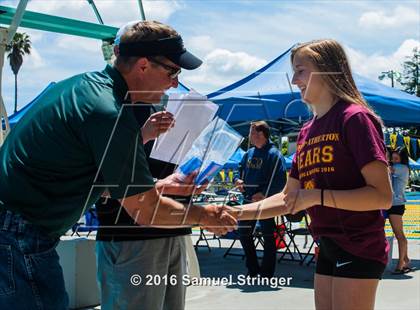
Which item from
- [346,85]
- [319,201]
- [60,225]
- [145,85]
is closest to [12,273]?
[60,225]

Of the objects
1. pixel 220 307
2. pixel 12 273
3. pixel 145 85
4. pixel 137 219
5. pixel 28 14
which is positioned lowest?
pixel 220 307

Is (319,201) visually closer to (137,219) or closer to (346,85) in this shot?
(346,85)

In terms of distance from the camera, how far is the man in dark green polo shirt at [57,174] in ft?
7.32

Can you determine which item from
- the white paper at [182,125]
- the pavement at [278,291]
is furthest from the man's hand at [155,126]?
the pavement at [278,291]

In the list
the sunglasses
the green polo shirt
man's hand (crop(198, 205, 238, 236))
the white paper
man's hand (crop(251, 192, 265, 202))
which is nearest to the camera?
the green polo shirt

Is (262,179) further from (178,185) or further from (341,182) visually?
(341,182)

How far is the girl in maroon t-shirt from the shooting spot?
8.41ft

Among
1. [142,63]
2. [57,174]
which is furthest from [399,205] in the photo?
[57,174]

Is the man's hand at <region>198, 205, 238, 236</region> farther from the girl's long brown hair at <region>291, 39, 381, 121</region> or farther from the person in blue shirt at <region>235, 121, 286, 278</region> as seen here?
the person in blue shirt at <region>235, 121, 286, 278</region>

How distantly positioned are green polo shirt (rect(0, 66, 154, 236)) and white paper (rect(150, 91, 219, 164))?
127 cm

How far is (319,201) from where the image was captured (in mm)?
2641

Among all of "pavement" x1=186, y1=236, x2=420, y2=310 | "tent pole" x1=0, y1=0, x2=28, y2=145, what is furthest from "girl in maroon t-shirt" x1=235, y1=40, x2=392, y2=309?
"pavement" x1=186, y1=236, x2=420, y2=310

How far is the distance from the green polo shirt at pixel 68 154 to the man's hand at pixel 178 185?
1064mm

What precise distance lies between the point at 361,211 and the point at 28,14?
3.68m
